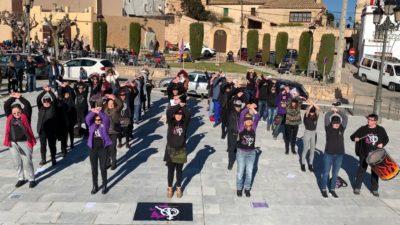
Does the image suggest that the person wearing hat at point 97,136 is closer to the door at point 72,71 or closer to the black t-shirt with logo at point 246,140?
the black t-shirt with logo at point 246,140

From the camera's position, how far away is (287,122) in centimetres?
1065

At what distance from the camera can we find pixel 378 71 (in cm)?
3173

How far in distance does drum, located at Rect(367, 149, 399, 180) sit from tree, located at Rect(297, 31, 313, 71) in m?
23.5

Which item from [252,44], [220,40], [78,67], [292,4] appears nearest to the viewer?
[78,67]

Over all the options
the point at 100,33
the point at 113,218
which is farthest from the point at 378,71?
the point at 113,218

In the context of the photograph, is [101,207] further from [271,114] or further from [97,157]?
[271,114]

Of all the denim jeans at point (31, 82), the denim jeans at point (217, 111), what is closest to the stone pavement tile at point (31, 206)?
the denim jeans at point (217, 111)

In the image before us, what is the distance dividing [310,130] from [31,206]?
19.9 ft

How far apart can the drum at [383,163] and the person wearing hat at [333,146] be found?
577mm

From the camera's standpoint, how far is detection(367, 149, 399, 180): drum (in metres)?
8.19

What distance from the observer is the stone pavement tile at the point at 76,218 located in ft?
22.7

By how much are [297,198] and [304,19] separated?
48101 millimetres

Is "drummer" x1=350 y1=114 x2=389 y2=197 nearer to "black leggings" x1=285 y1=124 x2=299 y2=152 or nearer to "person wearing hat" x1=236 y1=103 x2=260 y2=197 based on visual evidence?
"person wearing hat" x1=236 y1=103 x2=260 y2=197

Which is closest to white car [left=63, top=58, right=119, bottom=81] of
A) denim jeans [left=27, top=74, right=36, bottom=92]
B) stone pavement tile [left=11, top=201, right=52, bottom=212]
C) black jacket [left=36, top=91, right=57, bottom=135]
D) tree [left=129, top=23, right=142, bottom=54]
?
denim jeans [left=27, top=74, right=36, bottom=92]
